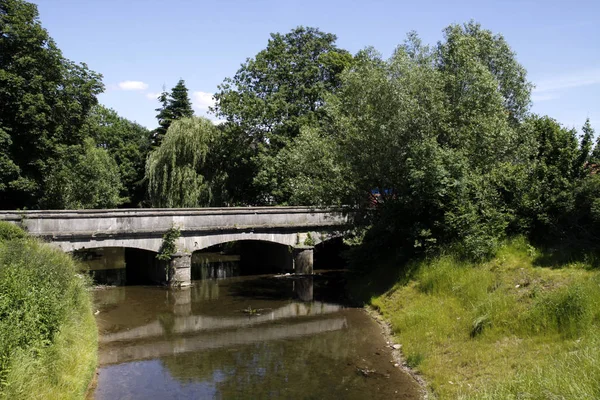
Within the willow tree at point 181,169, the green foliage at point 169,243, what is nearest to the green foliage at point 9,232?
the green foliage at point 169,243

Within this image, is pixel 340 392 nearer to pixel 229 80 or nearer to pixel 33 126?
pixel 33 126

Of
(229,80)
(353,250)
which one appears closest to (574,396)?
(353,250)

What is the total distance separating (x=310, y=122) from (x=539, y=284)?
73.8 ft

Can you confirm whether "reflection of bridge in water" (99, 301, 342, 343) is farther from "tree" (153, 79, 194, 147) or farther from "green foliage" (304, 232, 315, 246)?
"tree" (153, 79, 194, 147)

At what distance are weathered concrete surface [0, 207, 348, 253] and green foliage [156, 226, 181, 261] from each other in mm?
202

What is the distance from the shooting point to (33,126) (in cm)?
2784

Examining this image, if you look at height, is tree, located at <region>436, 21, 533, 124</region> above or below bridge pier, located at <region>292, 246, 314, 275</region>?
above

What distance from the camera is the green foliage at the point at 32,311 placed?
931 cm

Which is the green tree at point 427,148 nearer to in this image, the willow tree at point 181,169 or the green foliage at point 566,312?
the green foliage at point 566,312

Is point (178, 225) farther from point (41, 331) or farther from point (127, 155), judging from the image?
point (127, 155)

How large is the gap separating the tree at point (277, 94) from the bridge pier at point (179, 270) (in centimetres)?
1066

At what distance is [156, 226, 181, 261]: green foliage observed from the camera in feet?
78.9

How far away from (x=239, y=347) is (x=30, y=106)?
19.0 m

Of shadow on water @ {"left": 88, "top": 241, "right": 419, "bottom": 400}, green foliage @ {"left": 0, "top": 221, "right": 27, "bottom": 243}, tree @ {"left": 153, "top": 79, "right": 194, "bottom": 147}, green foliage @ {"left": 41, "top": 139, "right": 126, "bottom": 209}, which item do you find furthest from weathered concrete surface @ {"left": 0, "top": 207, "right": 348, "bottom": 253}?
tree @ {"left": 153, "top": 79, "right": 194, "bottom": 147}
